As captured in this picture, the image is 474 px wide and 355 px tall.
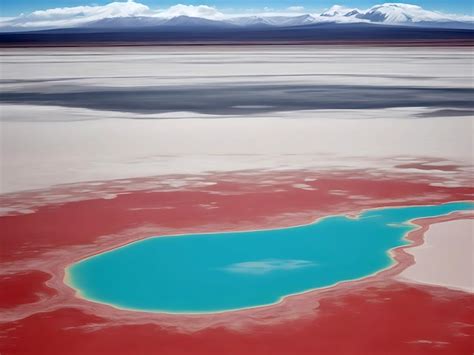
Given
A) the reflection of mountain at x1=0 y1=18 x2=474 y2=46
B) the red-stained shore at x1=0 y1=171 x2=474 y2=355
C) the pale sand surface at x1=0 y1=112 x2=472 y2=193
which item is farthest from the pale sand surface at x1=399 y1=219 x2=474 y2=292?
the reflection of mountain at x1=0 y1=18 x2=474 y2=46

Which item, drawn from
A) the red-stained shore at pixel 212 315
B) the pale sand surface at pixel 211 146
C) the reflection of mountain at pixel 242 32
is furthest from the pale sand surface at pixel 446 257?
the reflection of mountain at pixel 242 32

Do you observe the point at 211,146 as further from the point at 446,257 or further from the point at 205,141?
the point at 446,257

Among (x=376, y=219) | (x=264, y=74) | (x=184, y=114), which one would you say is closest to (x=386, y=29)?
(x=264, y=74)

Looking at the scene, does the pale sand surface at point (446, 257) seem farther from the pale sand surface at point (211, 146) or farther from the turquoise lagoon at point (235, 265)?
the pale sand surface at point (211, 146)

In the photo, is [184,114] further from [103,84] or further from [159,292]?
[159,292]

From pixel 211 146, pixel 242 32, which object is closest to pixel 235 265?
pixel 211 146

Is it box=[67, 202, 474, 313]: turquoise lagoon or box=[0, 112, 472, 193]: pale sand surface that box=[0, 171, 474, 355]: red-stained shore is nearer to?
box=[67, 202, 474, 313]: turquoise lagoon
